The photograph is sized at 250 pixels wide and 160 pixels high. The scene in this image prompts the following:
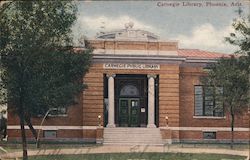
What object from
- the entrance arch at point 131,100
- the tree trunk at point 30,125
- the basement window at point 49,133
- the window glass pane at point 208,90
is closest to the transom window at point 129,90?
the entrance arch at point 131,100

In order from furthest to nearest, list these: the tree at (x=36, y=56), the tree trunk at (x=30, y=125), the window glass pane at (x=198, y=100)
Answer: the window glass pane at (x=198, y=100)
the tree trunk at (x=30, y=125)
the tree at (x=36, y=56)

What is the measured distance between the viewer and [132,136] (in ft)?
34.3

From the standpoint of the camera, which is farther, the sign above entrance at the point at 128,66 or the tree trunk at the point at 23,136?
the sign above entrance at the point at 128,66

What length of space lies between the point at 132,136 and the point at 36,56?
88.3 inches

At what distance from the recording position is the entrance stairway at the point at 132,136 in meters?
10.5

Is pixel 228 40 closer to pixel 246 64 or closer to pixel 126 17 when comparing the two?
pixel 246 64

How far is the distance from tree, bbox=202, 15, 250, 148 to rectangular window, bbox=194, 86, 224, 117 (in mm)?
123

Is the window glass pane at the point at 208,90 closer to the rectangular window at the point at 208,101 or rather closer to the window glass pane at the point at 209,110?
the rectangular window at the point at 208,101

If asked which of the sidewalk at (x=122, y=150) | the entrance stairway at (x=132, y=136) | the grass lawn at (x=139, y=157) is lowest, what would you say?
the grass lawn at (x=139, y=157)

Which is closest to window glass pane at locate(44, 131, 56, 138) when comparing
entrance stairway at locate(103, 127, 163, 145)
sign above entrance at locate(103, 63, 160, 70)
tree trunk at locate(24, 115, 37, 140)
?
tree trunk at locate(24, 115, 37, 140)

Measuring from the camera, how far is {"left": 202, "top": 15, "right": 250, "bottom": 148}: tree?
408 inches

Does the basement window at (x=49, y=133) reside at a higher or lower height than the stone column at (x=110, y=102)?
lower

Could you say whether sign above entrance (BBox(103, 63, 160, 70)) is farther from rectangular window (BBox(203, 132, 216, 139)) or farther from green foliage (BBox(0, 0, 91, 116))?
rectangular window (BBox(203, 132, 216, 139))

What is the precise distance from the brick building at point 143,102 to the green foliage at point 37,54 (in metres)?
0.34
